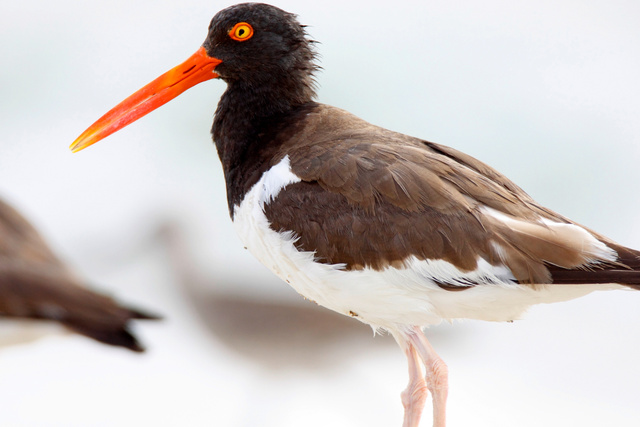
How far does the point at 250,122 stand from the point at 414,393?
945 mm

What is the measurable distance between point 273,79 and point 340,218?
0.56m

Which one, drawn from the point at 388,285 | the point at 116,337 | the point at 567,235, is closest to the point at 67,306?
the point at 116,337

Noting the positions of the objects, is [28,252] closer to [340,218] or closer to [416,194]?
[340,218]

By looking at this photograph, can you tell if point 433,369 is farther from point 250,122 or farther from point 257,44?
point 257,44

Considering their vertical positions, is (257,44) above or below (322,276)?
above

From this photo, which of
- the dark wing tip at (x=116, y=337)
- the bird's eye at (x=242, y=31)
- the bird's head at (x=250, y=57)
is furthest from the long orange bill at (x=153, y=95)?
the dark wing tip at (x=116, y=337)

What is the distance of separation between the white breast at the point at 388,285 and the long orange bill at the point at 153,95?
1.53 feet

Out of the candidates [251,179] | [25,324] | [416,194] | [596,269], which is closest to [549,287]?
[596,269]

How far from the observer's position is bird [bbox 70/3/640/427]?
1.75 m

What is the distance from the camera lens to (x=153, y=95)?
7.42 feet

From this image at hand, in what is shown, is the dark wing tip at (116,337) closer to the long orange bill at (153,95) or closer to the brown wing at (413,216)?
the brown wing at (413,216)

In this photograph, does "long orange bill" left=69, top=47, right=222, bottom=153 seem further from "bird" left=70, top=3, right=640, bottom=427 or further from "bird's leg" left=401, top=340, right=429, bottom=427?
"bird's leg" left=401, top=340, right=429, bottom=427

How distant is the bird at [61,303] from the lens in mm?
1792

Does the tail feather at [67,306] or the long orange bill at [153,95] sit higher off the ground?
the long orange bill at [153,95]
